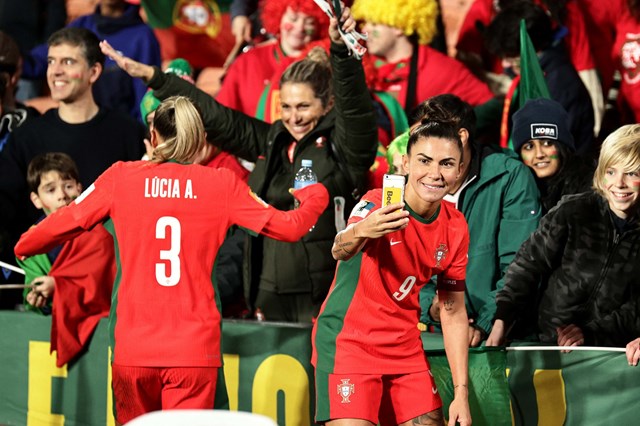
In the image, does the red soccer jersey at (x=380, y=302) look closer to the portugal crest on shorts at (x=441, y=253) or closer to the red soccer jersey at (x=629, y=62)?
the portugal crest on shorts at (x=441, y=253)

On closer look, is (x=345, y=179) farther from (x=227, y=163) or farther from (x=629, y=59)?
(x=629, y=59)

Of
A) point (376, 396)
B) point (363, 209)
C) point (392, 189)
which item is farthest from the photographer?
point (376, 396)

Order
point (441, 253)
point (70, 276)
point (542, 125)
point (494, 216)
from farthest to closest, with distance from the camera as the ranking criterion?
point (70, 276) < point (542, 125) < point (494, 216) < point (441, 253)

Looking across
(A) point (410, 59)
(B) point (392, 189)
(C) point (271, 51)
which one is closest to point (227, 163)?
(C) point (271, 51)

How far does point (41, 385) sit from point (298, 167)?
2.16m

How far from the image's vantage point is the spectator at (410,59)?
862 centimetres

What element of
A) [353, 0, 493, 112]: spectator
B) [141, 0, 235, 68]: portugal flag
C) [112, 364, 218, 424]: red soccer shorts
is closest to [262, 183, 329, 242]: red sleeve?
[112, 364, 218, 424]: red soccer shorts

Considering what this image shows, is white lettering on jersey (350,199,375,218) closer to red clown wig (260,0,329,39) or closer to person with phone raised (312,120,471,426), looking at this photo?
person with phone raised (312,120,471,426)

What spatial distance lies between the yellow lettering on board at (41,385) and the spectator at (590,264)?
2.90m

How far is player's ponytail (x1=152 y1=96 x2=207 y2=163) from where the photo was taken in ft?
18.2

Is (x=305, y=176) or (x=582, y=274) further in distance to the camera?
(x=305, y=176)

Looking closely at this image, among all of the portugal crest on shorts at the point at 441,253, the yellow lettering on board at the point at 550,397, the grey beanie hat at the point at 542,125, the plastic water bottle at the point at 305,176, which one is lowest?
the yellow lettering on board at the point at 550,397

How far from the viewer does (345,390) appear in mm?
5266

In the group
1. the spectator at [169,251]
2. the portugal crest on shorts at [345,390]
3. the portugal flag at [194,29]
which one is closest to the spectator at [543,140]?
the spectator at [169,251]
